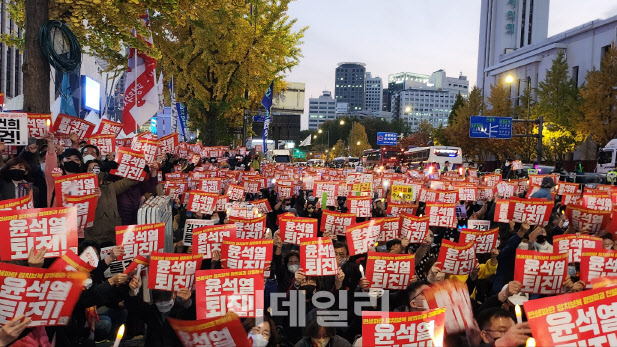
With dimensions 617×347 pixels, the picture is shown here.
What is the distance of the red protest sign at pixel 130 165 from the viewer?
798cm

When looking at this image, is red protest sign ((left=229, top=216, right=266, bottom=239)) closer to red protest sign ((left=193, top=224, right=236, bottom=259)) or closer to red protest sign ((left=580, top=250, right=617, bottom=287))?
red protest sign ((left=193, top=224, right=236, bottom=259))

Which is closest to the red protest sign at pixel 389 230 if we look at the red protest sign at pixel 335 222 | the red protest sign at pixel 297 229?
the red protest sign at pixel 335 222

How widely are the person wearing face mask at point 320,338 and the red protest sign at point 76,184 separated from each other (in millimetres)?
3784

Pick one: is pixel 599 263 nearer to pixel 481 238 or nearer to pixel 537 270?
pixel 537 270

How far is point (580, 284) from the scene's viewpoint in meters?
5.23

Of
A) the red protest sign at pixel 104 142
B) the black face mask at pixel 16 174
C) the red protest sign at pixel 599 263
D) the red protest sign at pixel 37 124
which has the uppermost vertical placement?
the red protest sign at pixel 37 124

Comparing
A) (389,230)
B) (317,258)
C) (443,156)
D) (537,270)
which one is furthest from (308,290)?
(443,156)

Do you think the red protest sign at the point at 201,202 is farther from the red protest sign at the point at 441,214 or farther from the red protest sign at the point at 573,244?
the red protest sign at the point at 573,244

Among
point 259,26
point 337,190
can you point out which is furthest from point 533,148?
point 337,190

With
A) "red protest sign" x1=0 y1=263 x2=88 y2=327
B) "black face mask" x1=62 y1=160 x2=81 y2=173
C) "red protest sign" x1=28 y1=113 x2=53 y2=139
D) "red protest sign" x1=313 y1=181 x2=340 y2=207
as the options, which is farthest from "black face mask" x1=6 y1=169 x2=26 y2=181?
"red protest sign" x1=313 y1=181 x2=340 y2=207

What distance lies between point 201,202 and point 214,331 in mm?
5650

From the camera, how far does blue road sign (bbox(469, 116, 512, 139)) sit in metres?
33.8

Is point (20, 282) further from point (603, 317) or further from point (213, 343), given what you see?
point (603, 317)

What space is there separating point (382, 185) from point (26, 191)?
11.0 meters
